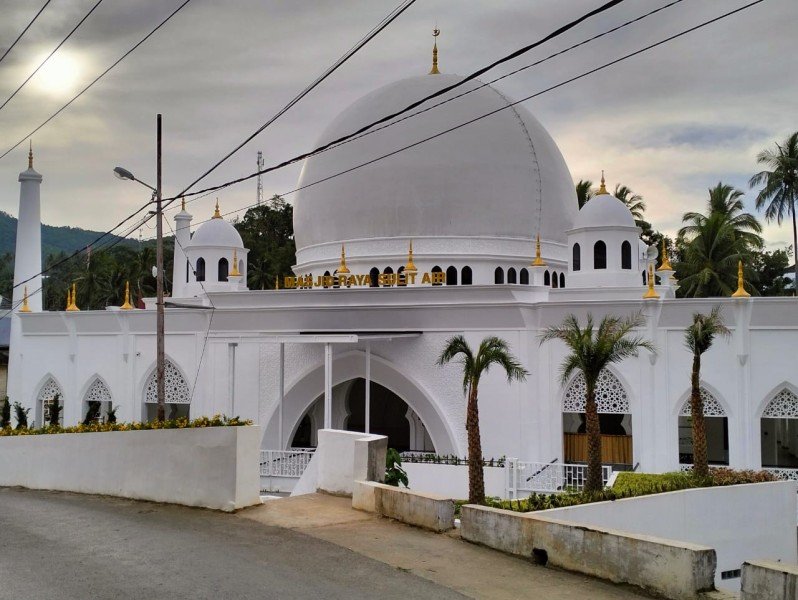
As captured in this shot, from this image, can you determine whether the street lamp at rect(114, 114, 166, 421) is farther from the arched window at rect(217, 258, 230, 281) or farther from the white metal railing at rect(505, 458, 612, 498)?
the arched window at rect(217, 258, 230, 281)

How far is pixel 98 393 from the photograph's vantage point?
93.7 ft

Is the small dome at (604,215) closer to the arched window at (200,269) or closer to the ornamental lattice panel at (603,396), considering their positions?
the ornamental lattice panel at (603,396)

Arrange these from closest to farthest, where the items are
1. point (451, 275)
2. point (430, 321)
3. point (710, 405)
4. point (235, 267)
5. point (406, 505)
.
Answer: point (406, 505) < point (710, 405) < point (430, 321) < point (451, 275) < point (235, 267)

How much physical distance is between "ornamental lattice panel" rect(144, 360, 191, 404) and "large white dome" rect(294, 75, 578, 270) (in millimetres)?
6166

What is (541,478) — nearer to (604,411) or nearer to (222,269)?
(604,411)

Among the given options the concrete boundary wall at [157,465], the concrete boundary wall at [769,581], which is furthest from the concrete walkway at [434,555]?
the concrete boundary wall at [769,581]

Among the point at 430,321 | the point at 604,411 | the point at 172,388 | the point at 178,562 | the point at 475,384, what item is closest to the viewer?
the point at 178,562

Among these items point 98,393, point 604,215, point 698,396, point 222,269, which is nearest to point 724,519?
point 698,396

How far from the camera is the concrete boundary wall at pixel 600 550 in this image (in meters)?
7.29

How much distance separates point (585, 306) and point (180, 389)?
43.1ft

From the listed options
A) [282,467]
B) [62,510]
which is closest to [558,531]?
[62,510]

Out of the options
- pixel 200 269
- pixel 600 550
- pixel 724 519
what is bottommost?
pixel 724 519

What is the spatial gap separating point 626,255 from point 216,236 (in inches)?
568

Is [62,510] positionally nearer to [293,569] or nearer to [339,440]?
[339,440]
